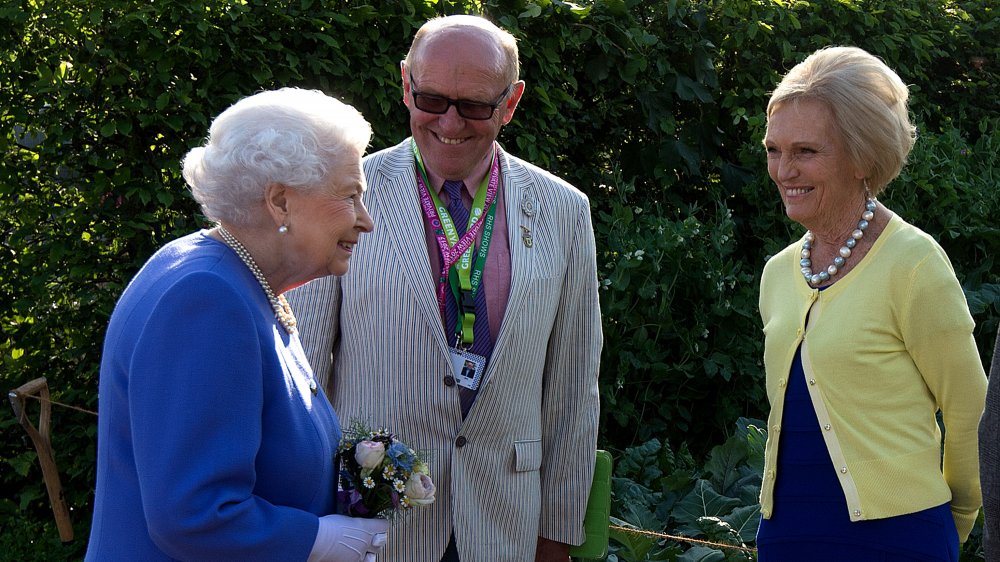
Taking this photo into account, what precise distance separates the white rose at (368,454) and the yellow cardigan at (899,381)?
1.19 m

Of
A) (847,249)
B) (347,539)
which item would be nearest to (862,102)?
(847,249)

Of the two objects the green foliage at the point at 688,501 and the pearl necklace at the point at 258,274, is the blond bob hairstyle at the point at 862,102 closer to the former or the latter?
the pearl necklace at the point at 258,274

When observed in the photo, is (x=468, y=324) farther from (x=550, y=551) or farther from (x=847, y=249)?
(x=847, y=249)

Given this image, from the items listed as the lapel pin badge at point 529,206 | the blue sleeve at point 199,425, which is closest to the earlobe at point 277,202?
the blue sleeve at point 199,425

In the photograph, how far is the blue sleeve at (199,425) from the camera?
1.87 m

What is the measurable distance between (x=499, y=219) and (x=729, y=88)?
3.45 meters

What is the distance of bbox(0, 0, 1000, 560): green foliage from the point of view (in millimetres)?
4234

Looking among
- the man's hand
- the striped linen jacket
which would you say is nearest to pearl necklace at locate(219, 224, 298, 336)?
the striped linen jacket

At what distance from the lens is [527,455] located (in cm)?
303

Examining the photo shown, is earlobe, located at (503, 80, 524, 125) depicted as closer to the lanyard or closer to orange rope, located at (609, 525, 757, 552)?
the lanyard

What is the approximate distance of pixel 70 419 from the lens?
14.5 ft

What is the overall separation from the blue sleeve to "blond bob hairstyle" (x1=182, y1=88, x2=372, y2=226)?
21 centimetres

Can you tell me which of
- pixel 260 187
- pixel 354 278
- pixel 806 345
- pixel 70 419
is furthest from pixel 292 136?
pixel 70 419

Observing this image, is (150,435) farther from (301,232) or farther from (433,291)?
(433,291)
